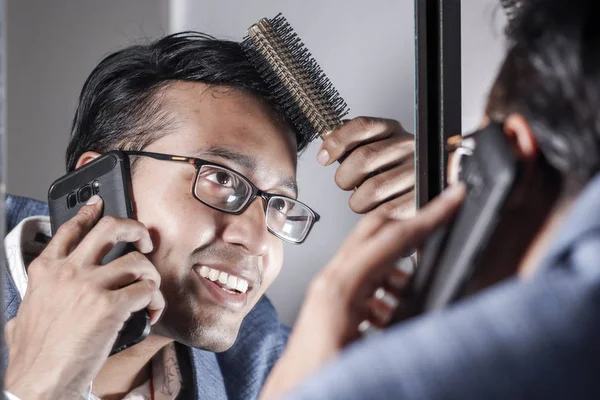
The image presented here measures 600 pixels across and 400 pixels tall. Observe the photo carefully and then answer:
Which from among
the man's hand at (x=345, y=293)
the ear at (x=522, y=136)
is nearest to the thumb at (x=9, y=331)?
the man's hand at (x=345, y=293)

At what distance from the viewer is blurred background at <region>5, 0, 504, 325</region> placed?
0.62 m

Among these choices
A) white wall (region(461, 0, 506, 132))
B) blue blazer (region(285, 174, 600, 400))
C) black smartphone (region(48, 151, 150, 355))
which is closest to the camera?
blue blazer (region(285, 174, 600, 400))

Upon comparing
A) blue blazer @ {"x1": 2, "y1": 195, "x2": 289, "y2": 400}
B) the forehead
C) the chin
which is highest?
the forehead

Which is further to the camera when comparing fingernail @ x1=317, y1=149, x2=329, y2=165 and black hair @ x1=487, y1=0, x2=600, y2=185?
fingernail @ x1=317, y1=149, x2=329, y2=165

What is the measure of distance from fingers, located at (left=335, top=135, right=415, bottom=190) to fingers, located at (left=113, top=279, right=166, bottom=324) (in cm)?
19

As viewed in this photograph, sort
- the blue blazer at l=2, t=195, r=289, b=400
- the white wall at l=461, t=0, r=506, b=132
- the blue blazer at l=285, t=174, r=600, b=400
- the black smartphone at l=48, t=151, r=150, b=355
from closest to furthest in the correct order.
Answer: the blue blazer at l=285, t=174, r=600, b=400, the white wall at l=461, t=0, r=506, b=132, the black smartphone at l=48, t=151, r=150, b=355, the blue blazer at l=2, t=195, r=289, b=400

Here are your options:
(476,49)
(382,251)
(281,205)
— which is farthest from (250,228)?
(382,251)

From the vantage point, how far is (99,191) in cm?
65

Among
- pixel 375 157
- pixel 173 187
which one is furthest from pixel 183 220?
pixel 375 157

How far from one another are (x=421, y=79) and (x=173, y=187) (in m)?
0.26

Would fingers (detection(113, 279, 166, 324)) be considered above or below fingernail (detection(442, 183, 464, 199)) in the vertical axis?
below

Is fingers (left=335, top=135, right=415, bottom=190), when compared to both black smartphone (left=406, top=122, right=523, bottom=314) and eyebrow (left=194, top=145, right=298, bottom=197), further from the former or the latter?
black smartphone (left=406, top=122, right=523, bottom=314)

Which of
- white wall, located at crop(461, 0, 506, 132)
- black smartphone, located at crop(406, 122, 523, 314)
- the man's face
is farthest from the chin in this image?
black smartphone, located at crop(406, 122, 523, 314)

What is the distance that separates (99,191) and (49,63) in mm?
122
